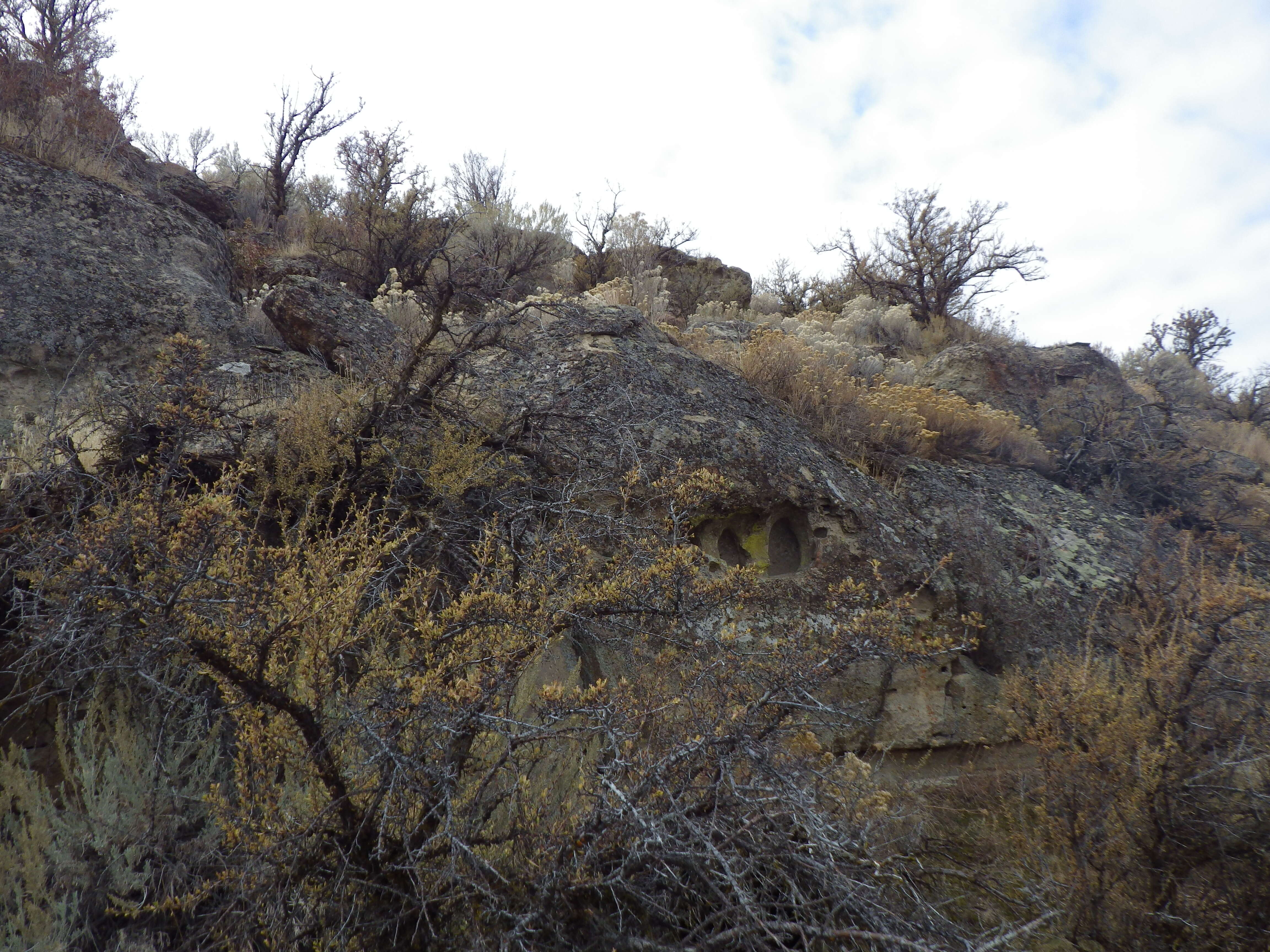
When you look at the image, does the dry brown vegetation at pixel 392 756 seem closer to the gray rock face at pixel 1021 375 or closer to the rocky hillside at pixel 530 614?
the rocky hillside at pixel 530 614

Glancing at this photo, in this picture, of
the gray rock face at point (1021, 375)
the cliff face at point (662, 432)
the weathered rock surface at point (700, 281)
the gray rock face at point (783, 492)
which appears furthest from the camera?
the weathered rock surface at point (700, 281)

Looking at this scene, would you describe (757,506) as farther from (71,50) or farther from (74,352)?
(71,50)

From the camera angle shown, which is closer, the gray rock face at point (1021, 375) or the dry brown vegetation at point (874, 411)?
the dry brown vegetation at point (874, 411)

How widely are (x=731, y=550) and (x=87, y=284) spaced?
518cm

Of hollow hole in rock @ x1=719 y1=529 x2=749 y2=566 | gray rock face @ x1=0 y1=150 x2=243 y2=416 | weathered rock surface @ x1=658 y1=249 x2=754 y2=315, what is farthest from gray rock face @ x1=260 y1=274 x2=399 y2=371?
weathered rock surface @ x1=658 y1=249 x2=754 y2=315

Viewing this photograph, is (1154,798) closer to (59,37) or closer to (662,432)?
(662,432)

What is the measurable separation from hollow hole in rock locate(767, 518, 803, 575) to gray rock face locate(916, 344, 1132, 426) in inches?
154

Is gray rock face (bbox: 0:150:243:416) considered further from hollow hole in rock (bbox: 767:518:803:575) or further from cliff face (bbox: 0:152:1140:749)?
hollow hole in rock (bbox: 767:518:803:575)

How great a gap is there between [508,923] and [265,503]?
2.62 meters

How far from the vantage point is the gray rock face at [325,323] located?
5.27 meters

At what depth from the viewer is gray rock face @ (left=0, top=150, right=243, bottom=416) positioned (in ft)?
15.2

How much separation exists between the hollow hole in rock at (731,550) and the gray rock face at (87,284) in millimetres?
4087

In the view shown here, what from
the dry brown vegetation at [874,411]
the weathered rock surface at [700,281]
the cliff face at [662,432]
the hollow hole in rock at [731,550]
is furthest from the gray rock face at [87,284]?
the weathered rock surface at [700,281]

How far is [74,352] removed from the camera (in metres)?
4.73
